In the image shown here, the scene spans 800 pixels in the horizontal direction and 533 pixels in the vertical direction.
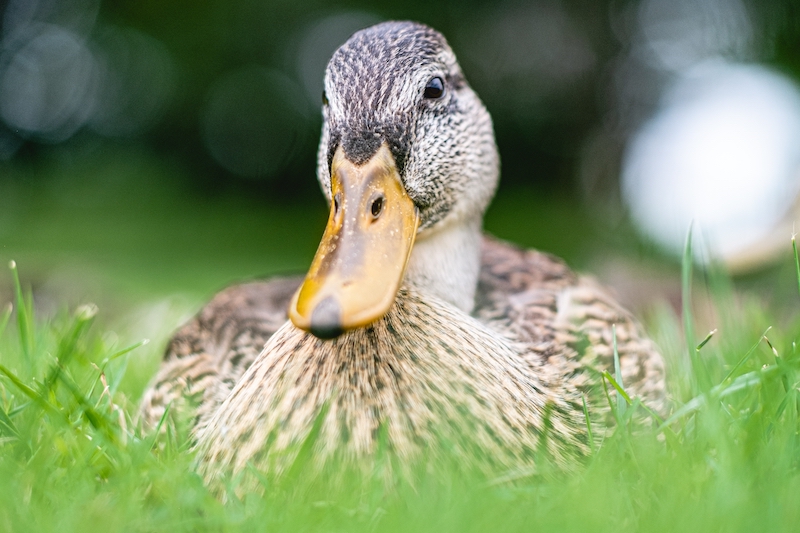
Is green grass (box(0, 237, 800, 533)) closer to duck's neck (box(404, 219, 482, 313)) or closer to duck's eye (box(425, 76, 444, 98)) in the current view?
duck's neck (box(404, 219, 482, 313))

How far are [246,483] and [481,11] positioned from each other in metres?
9.47

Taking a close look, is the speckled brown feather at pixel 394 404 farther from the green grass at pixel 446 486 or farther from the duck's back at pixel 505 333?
the duck's back at pixel 505 333

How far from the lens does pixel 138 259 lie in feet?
29.9

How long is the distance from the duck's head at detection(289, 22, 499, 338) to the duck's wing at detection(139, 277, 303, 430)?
0.56 m

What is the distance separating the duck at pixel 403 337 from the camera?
5.19ft

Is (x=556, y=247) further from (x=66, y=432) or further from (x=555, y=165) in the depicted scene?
(x=66, y=432)

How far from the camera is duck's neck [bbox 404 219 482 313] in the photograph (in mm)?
2234

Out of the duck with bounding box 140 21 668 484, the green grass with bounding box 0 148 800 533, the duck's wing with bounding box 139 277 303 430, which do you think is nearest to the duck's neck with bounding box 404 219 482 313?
the duck with bounding box 140 21 668 484

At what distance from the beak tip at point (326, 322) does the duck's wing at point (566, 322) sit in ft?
2.26

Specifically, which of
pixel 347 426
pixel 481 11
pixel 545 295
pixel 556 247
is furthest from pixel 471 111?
pixel 481 11

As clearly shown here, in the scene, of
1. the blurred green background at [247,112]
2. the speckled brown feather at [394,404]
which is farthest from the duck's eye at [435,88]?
the blurred green background at [247,112]

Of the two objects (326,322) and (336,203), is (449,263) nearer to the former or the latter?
(336,203)

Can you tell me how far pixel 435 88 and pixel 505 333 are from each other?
2.25 ft

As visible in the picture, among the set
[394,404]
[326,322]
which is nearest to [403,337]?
[394,404]
